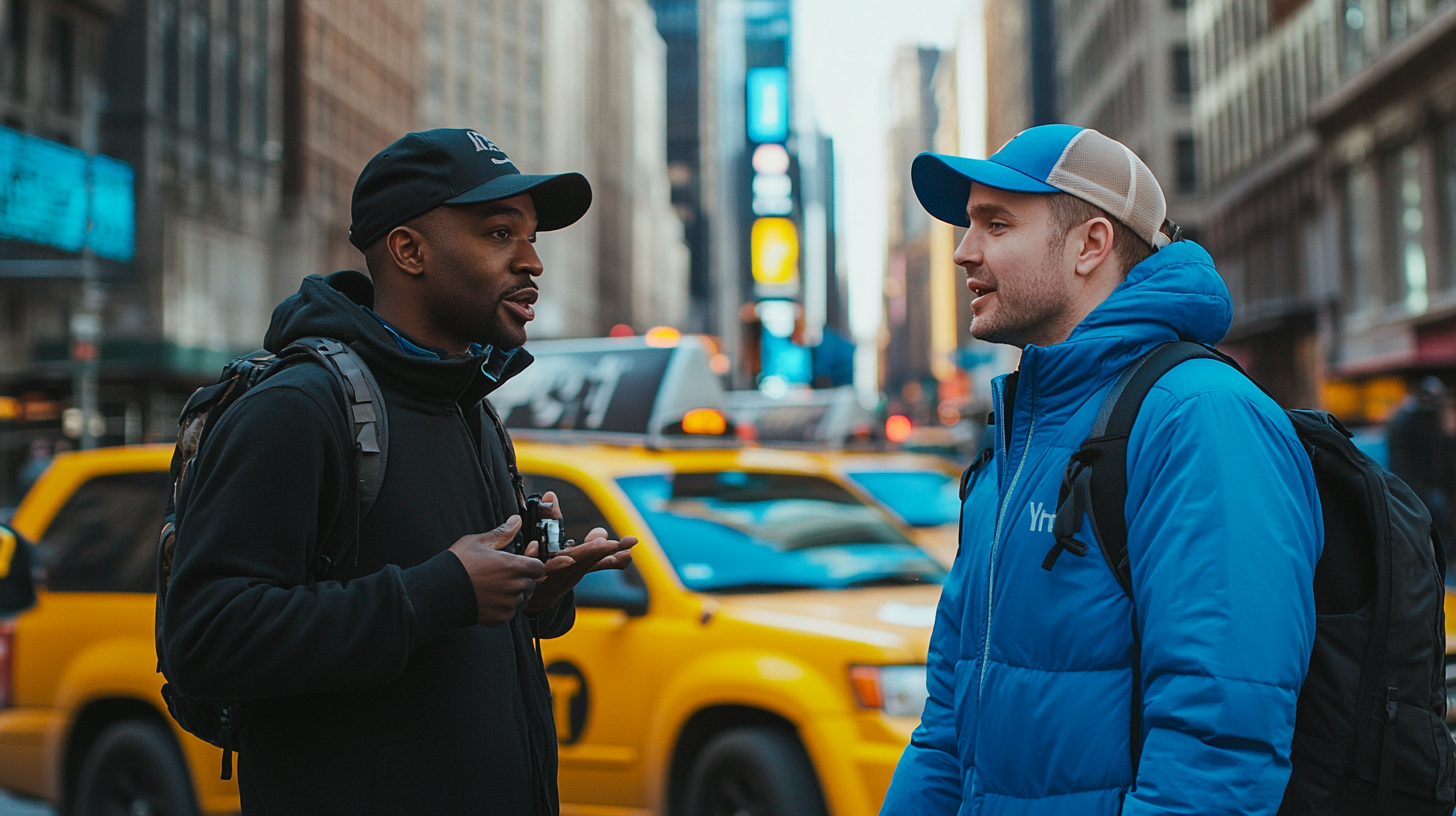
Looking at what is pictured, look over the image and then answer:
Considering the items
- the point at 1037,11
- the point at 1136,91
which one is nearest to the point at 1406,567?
the point at 1136,91

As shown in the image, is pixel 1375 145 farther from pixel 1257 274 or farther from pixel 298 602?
pixel 298 602

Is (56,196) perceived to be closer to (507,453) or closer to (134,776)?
(134,776)

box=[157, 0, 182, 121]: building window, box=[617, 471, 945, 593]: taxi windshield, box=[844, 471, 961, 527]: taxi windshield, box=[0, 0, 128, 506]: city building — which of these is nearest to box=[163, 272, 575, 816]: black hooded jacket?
box=[617, 471, 945, 593]: taxi windshield

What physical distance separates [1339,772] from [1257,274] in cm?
4580

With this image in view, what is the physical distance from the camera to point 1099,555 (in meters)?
2.07

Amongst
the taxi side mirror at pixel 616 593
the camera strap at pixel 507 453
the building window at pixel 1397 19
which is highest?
the building window at pixel 1397 19

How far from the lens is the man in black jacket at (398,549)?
2.12 m

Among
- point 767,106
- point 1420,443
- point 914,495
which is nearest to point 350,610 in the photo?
point 914,495

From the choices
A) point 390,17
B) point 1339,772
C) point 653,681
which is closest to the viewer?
point 1339,772

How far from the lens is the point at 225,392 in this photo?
236 cm

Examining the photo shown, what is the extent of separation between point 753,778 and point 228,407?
3.25 metres

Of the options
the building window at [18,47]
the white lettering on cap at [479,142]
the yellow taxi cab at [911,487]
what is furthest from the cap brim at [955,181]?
the building window at [18,47]

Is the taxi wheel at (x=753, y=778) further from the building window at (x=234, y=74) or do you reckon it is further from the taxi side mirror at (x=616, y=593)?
the building window at (x=234, y=74)

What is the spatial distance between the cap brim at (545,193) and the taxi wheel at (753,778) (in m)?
2.70
